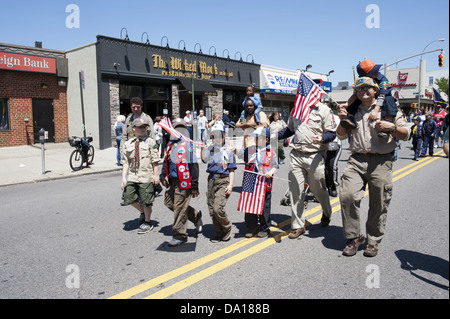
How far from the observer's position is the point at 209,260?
418 cm

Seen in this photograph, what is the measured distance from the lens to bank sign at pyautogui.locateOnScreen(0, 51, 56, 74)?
15.9m

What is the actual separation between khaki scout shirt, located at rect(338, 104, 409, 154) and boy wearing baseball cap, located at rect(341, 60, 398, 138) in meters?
0.08

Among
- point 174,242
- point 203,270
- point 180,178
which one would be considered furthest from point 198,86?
point 203,270

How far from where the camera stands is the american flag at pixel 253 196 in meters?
4.74

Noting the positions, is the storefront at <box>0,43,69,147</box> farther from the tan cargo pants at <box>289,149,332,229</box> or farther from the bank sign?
the tan cargo pants at <box>289,149,332,229</box>

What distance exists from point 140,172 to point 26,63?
14.4 metres

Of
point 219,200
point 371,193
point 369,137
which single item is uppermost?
point 369,137

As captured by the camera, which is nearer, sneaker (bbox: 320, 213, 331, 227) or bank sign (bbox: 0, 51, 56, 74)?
sneaker (bbox: 320, 213, 331, 227)

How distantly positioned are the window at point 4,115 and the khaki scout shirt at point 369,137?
1696 centimetres

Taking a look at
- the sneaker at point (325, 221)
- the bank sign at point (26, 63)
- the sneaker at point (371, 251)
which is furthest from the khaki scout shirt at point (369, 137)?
the bank sign at point (26, 63)

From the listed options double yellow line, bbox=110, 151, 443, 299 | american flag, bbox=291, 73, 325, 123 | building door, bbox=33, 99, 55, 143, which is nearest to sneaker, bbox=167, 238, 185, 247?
double yellow line, bbox=110, 151, 443, 299

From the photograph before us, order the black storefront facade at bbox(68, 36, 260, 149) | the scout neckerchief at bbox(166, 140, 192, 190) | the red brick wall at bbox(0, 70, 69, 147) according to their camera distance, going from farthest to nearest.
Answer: the black storefront facade at bbox(68, 36, 260, 149) → the red brick wall at bbox(0, 70, 69, 147) → the scout neckerchief at bbox(166, 140, 192, 190)

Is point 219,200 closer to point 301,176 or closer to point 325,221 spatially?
point 301,176
